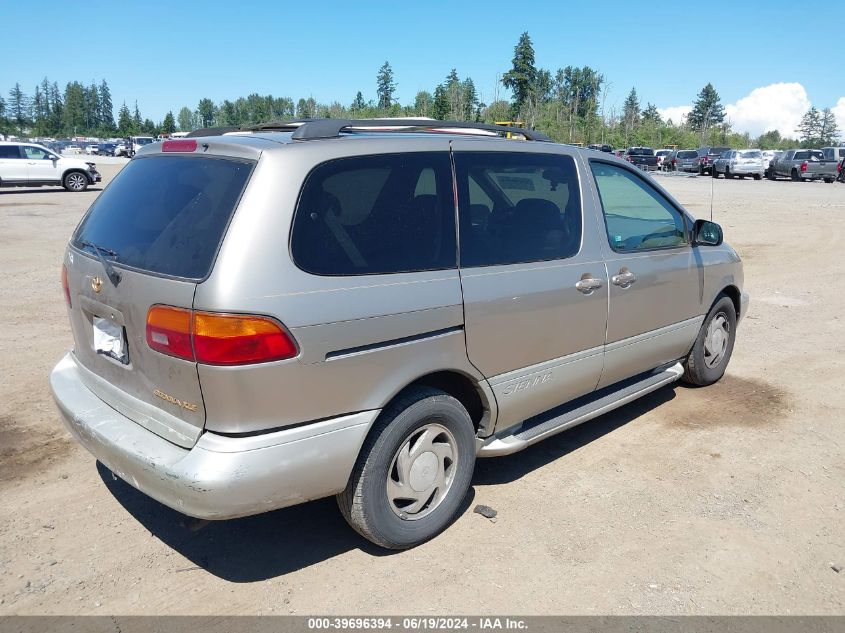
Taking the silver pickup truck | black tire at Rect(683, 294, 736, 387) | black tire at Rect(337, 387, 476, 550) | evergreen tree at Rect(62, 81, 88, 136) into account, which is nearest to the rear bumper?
black tire at Rect(337, 387, 476, 550)

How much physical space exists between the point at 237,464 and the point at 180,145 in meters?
1.61

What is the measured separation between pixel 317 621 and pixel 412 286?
1.47 m

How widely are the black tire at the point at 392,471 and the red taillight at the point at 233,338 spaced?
0.70m

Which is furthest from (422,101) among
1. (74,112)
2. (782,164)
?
(74,112)

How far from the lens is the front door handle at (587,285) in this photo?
3975mm

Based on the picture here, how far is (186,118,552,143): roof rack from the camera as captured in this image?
A: 3199mm

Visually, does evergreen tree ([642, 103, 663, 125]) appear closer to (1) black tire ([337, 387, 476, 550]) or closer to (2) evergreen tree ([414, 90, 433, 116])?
(2) evergreen tree ([414, 90, 433, 116])

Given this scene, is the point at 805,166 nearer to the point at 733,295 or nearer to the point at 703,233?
the point at 733,295

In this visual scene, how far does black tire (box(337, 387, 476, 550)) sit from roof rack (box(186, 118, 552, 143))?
1.27m

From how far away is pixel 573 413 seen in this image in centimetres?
417

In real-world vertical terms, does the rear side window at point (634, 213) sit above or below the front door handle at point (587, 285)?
above

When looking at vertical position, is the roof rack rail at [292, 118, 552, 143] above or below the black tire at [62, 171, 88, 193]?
above

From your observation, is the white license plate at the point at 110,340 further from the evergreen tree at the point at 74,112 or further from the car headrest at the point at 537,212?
the evergreen tree at the point at 74,112

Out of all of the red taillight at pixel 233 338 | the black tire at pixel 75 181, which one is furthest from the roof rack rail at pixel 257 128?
the black tire at pixel 75 181
